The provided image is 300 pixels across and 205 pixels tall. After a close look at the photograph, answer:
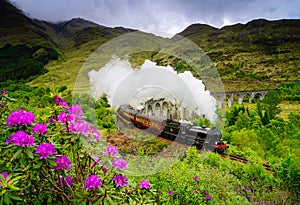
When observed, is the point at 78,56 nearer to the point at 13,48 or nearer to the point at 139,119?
the point at 13,48

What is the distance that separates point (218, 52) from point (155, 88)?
343 feet

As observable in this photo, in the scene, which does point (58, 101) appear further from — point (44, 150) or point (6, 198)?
Answer: point (6, 198)

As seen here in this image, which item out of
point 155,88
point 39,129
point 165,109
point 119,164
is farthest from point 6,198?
point 165,109

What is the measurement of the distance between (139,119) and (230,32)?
5374 inches

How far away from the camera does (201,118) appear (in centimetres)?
1773

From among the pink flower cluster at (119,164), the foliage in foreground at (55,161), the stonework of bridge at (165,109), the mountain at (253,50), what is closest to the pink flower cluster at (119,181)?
the foliage in foreground at (55,161)

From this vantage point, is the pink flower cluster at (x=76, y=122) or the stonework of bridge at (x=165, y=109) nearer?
the pink flower cluster at (x=76, y=122)

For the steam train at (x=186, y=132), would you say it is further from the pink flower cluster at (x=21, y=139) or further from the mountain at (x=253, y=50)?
the mountain at (x=253, y=50)

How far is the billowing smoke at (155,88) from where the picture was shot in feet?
42.8

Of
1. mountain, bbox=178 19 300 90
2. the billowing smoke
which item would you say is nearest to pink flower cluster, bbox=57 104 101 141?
the billowing smoke

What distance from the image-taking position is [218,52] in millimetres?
112188

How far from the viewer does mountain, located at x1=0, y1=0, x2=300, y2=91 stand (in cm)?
8600

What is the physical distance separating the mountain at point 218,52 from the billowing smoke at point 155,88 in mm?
48386

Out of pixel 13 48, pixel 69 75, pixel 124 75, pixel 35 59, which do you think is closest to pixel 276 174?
pixel 124 75
